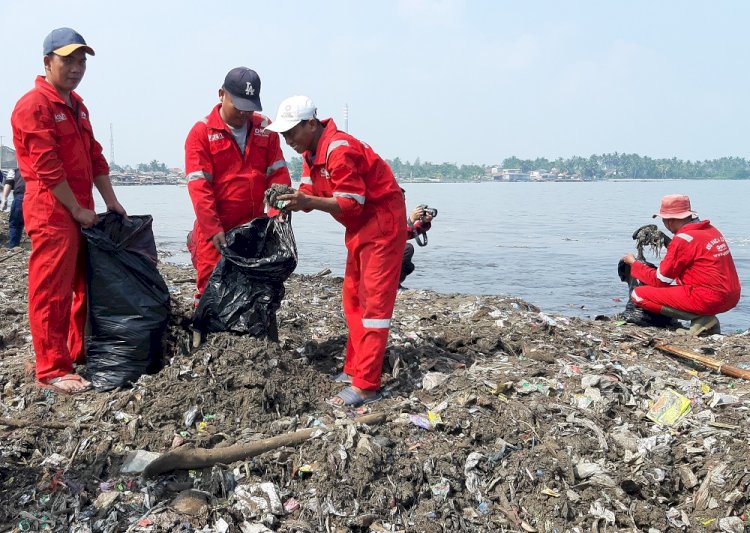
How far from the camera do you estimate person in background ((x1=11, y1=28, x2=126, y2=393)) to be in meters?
4.09

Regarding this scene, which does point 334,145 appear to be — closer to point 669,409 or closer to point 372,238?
point 372,238

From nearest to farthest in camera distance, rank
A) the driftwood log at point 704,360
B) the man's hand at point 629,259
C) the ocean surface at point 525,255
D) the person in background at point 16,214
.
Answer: the driftwood log at point 704,360 → the man's hand at point 629,259 → the person in background at point 16,214 → the ocean surface at point 525,255

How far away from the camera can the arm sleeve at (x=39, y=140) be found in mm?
4059

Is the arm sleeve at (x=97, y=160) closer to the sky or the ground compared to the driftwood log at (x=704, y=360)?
closer to the sky

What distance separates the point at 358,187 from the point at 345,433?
57.0 inches

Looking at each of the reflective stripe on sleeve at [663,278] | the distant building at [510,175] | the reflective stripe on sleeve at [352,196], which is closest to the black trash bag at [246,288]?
the reflective stripe on sleeve at [352,196]

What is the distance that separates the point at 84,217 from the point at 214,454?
1.68 metres

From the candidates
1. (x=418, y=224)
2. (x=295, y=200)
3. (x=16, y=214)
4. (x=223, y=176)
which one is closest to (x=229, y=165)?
(x=223, y=176)

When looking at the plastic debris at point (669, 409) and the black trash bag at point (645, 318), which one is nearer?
the plastic debris at point (669, 409)

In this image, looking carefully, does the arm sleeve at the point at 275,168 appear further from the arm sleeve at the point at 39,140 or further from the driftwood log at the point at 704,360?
the driftwood log at the point at 704,360

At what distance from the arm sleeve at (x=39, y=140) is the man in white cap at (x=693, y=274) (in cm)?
574

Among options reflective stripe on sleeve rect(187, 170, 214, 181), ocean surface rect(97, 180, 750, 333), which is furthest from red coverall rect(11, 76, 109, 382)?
ocean surface rect(97, 180, 750, 333)

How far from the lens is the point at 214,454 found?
356 cm

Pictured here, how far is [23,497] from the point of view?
11.1ft
